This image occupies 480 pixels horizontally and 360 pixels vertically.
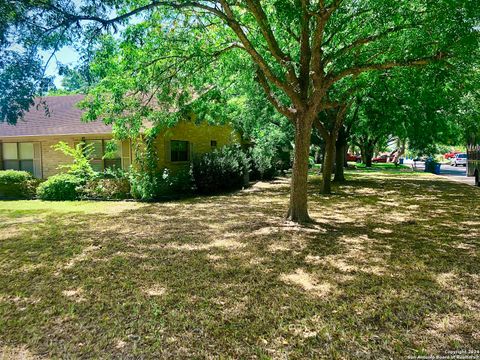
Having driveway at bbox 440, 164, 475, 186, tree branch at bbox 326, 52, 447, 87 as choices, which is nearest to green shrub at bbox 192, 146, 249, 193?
tree branch at bbox 326, 52, 447, 87

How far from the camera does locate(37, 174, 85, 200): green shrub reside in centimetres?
1414

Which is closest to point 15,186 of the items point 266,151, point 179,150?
point 179,150

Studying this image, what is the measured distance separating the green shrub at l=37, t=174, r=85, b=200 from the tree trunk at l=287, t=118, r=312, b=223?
967cm

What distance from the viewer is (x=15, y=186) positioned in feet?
49.8

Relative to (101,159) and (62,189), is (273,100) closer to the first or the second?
(62,189)

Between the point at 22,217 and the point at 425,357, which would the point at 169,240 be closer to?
the point at 425,357

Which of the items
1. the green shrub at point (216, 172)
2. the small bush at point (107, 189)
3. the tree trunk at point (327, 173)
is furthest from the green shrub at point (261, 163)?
the small bush at point (107, 189)

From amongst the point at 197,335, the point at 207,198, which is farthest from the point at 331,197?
the point at 197,335

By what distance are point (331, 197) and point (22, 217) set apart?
10.7 meters

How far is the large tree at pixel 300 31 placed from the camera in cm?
570

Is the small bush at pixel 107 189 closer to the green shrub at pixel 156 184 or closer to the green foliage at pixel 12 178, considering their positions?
the green shrub at pixel 156 184

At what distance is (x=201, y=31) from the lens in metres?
9.70

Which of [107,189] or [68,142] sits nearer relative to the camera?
[107,189]

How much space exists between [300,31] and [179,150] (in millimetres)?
9531
